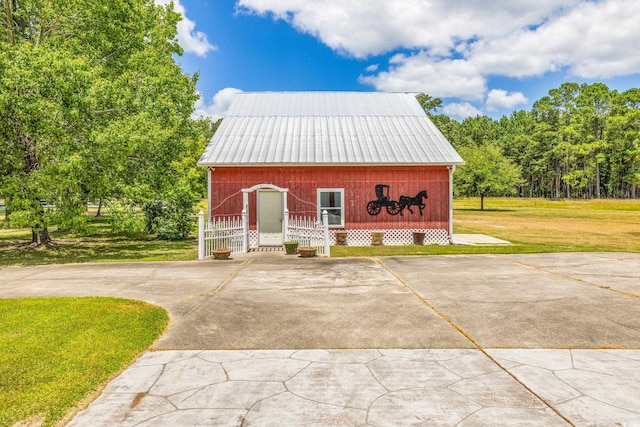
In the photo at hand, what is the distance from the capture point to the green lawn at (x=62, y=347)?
393cm

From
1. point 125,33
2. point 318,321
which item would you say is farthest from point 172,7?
point 318,321

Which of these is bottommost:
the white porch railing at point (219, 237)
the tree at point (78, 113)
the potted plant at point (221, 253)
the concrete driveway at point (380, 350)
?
the concrete driveway at point (380, 350)

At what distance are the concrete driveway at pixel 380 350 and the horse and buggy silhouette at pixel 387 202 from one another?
300 inches

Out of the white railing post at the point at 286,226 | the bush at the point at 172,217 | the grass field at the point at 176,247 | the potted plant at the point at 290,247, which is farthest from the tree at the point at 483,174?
the potted plant at the point at 290,247

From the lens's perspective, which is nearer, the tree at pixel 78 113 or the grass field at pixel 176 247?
the tree at pixel 78 113

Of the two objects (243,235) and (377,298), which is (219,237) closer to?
(243,235)

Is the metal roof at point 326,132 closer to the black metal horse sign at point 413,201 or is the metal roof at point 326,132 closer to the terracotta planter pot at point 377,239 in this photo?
the black metal horse sign at point 413,201

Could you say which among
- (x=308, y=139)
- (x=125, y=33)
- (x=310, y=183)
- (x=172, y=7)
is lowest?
(x=310, y=183)

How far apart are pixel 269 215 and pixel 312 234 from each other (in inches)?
119

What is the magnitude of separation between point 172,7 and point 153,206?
14743 mm

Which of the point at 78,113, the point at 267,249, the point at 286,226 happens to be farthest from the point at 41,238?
the point at 286,226

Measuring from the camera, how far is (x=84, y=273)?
37.1ft

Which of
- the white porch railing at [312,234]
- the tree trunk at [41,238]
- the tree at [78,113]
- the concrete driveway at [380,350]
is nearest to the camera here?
the concrete driveway at [380,350]

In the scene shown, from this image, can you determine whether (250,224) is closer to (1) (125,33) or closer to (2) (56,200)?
(2) (56,200)
